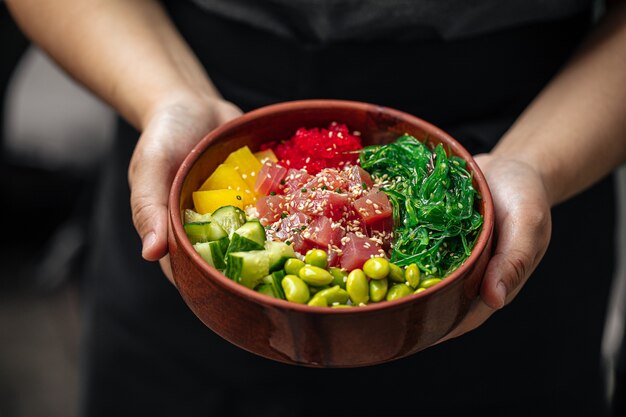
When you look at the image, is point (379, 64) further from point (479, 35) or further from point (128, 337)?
point (128, 337)

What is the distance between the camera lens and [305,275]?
1.53 metres

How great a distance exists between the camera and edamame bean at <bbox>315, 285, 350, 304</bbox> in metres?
1.53

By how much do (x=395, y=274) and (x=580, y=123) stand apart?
83cm

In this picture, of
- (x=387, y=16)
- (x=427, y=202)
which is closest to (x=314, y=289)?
(x=427, y=202)

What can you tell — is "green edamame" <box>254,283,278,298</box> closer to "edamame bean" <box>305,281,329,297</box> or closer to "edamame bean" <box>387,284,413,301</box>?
"edamame bean" <box>305,281,329,297</box>

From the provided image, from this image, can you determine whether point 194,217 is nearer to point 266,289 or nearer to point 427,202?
point 266,289

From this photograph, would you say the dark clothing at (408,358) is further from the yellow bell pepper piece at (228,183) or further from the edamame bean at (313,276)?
the edamame bean at (313,276)

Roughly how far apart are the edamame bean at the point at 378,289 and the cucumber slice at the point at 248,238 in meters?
0.23

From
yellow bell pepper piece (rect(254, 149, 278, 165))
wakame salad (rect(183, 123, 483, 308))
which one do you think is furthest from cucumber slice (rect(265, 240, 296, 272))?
yellow bell pepper piece (rect(254, 149, 278, 165))

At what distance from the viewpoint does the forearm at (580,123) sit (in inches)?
80.3

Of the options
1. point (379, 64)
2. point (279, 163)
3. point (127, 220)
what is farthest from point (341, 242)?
point (127, 220)

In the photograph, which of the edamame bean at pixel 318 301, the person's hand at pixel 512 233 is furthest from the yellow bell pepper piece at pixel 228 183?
the person's hand at pixel 512 233

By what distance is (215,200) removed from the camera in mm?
1748

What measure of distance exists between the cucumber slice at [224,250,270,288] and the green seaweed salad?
0.29 meters
